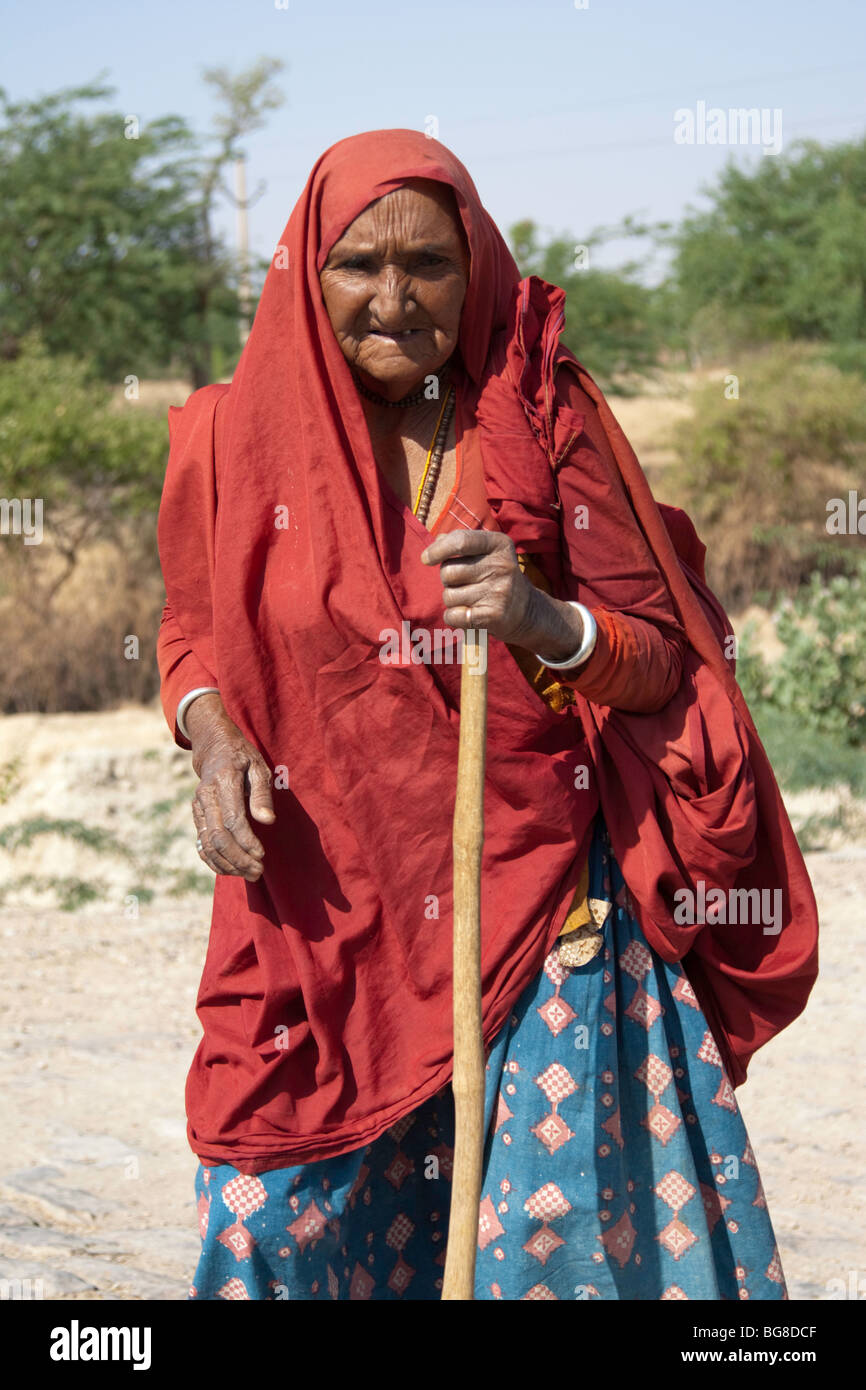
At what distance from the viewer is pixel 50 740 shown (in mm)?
10109

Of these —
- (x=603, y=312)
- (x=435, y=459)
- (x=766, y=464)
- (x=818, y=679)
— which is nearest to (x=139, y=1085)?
(x=435, y=459)

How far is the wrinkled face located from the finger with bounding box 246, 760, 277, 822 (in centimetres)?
60

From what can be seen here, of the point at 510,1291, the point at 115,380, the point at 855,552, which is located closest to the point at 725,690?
the point at 510,1291

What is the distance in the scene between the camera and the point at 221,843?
6.79ft

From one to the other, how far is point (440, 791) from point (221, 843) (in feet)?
1.07

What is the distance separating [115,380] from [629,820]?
57.0 ft

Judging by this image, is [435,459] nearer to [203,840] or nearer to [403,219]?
[403,219]

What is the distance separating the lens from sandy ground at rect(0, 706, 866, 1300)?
3.50 m

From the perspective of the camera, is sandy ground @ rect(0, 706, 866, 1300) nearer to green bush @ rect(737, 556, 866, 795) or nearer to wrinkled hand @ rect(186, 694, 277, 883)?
green bush @ rect(737, 556, 866, 795)

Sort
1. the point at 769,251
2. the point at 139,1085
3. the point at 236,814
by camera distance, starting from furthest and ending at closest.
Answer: the point at 769,251 → the point at 139,1085 → the point at 236,814

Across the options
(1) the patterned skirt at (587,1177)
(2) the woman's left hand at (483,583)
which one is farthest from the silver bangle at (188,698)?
(1) the patterned skirt at (587,1177)

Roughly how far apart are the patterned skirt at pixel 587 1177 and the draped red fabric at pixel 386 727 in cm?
7

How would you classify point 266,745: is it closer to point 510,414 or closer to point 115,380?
point 510,414

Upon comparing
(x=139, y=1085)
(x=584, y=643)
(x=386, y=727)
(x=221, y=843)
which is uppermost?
(x=584, y=643)
